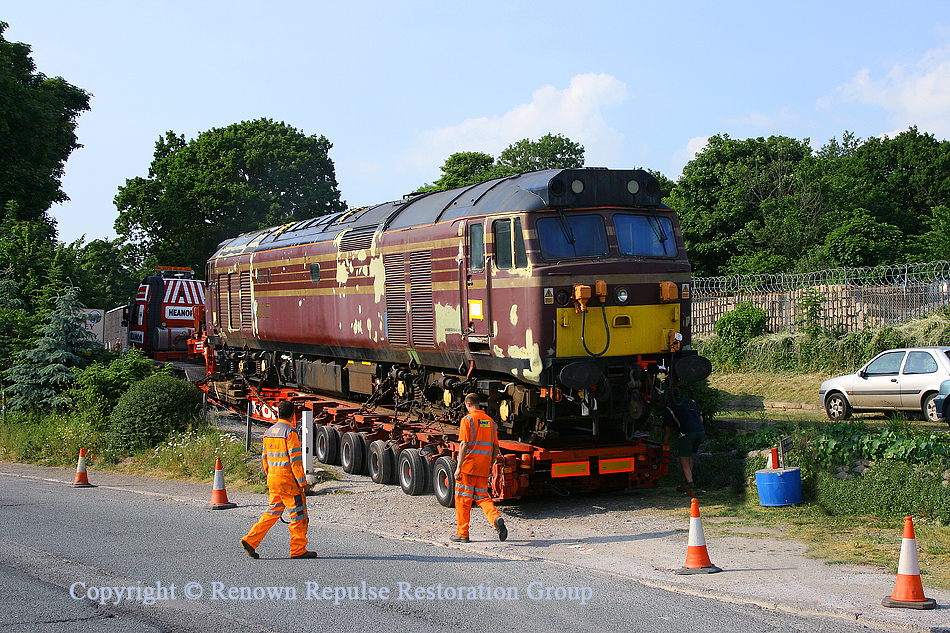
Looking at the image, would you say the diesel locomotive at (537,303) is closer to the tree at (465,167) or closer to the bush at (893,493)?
the bush at (893,493)

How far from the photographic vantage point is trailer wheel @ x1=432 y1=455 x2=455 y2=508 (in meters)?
11.2

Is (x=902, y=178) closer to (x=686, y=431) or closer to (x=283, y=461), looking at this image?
(x=686, y=431)

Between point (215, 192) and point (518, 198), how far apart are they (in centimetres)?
3500

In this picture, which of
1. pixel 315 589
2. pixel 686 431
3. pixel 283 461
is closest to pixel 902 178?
pixel 686 431

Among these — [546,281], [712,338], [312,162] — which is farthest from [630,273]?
[312,162]

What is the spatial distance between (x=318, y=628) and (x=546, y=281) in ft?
16.9

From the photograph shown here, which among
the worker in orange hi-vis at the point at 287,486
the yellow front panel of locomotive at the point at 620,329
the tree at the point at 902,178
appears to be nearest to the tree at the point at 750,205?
the tree at the point at 902,178

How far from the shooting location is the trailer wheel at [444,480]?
1119cm

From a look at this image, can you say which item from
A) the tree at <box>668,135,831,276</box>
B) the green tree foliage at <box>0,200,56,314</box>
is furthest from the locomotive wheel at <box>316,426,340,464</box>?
the tree at <box>668,135,831,276</box>

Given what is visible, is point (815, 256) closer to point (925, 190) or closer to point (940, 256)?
point (940, 256)

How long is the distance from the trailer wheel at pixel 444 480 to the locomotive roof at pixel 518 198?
3330 mm

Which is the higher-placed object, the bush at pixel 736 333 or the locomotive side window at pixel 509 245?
the locomotive side window at pixel 509 245

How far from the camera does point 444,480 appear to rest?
1141 cm

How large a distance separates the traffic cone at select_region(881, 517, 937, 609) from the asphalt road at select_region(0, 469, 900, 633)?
23.2 inches
